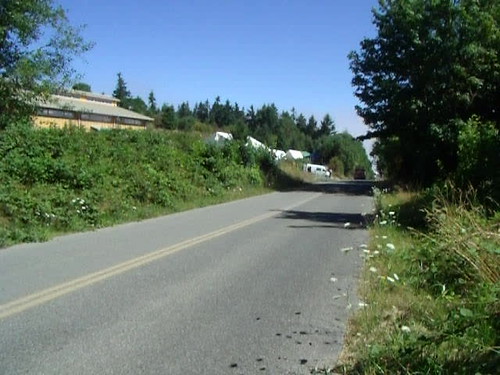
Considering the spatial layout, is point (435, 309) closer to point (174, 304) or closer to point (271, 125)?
point (174, 304)

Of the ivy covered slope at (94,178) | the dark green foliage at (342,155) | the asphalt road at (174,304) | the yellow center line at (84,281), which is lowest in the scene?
the asphalt road at (174,304)

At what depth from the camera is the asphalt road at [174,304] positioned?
5.11 meters

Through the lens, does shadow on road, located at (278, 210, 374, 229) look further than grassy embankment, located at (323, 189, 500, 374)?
Yes

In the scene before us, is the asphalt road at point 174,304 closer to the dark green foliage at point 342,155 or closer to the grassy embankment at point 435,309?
the grassy embankment at point 435,309

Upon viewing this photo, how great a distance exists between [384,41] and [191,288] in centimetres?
3031

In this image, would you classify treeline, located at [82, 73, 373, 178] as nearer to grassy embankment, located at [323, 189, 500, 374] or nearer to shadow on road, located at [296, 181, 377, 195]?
shadow on road, located at [296, 181, 377, 195]

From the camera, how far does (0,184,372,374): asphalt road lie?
5109 millimetres

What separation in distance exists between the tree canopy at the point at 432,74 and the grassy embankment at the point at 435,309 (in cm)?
2155

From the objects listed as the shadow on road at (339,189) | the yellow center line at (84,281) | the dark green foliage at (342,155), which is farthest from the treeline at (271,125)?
the yellow center line at (84,281)

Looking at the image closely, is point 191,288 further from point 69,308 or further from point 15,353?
point 15,353

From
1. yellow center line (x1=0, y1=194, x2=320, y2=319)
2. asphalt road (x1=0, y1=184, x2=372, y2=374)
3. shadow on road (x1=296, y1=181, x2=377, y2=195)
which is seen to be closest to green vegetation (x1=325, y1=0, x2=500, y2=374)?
asphalt road (x1=0, y1=184, x2=372, y2=374)

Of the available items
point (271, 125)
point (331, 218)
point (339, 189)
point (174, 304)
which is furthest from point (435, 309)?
point (271, 125)

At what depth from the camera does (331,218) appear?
1898 centimetres

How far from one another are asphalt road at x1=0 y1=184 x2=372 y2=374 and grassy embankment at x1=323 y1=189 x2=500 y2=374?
0.33 meters
